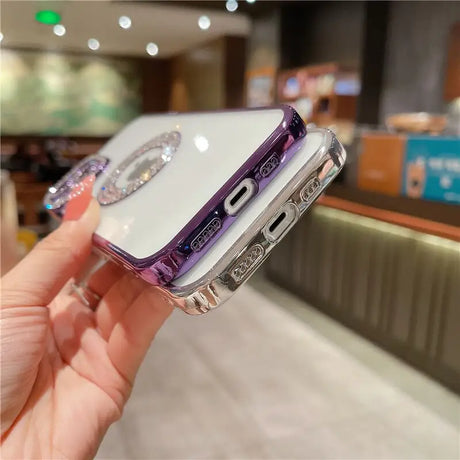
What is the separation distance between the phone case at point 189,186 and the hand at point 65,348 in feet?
0.20

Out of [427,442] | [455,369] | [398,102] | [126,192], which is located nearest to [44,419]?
[126,192]

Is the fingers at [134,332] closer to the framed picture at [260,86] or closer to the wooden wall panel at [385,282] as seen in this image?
the wooden wall panel at [385,282]

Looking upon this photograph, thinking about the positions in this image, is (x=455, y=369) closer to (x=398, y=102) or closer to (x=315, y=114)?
(x=398, y=102)

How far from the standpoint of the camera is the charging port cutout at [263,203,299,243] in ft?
1.39

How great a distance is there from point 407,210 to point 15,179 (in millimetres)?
2105

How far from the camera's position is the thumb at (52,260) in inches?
22.6

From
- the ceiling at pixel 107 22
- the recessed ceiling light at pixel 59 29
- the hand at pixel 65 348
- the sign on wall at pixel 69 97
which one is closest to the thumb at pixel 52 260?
the hand at pixel 65 348

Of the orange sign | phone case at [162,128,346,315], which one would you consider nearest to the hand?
phone case at [162,128,346,315]

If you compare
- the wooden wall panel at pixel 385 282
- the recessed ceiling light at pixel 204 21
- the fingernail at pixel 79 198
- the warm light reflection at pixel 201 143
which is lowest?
the wooden wall panel at pixel 385 282

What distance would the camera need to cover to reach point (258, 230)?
0.42 meters

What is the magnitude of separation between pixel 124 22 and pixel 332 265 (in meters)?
1.19

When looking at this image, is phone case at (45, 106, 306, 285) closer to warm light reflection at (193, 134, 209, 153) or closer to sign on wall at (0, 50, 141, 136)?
warm light reflection at (193, 134, 209, 153)

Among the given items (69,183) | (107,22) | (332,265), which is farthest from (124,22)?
(332,265)

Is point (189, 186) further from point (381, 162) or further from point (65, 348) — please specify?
point (381, 162)
